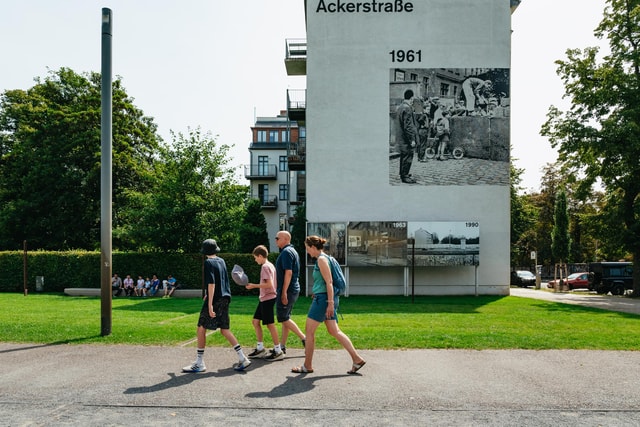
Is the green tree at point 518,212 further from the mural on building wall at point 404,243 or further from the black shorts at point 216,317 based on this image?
the black shorts at point 216,317

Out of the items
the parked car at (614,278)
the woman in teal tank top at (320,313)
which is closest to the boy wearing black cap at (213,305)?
the woman in teal tank top at (320,313)

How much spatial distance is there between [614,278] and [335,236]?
20.7 m

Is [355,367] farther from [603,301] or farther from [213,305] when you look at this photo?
[603,301]

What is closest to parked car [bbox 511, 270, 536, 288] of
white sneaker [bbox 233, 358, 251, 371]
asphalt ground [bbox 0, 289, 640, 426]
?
asphalt ground [bbox 0, 289, 640, 426]

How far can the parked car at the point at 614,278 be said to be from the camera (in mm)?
37125

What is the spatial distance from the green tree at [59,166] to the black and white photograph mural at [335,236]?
15766mm

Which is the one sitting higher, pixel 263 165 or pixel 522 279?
pixel 263 165

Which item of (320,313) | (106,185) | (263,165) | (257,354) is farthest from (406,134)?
(263,165)

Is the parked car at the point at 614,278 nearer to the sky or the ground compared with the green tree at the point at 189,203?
nearer to the ground

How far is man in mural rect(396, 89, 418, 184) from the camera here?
30.2 m

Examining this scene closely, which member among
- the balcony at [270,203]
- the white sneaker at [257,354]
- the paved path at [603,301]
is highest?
the balcony at [270,203]

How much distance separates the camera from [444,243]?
94.8ft

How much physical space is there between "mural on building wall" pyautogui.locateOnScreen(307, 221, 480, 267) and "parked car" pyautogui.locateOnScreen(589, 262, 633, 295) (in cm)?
1389

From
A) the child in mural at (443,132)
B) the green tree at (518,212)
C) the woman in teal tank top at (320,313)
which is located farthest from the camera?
the green tree at (518,212)
